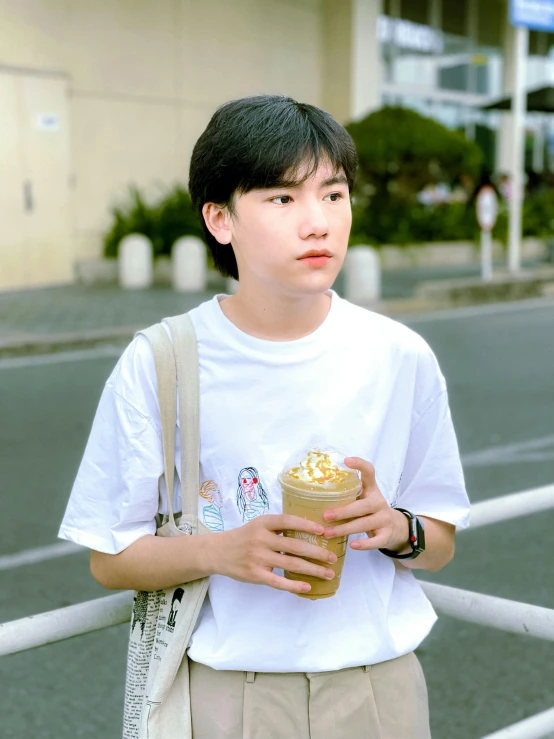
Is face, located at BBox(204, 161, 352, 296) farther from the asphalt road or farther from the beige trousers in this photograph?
the asphalt road

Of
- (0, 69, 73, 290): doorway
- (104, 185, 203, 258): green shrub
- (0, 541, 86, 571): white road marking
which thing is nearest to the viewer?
(0, 541, 86, 571): white road marking

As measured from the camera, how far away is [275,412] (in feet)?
5.67

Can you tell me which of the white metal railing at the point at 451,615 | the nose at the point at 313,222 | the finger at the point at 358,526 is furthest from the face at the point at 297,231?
the white metal railing at the point at 451,615

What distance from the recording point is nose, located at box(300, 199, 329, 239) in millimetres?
1647

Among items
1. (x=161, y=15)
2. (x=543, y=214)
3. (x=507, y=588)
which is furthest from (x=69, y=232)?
(x=507, y=588)

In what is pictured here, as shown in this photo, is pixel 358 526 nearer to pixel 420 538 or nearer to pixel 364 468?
pixel 364 468

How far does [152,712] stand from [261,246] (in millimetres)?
768

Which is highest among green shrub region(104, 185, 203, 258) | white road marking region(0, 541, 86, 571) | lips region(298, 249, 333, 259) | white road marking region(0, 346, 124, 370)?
lips region(298, 249, 333, 259)

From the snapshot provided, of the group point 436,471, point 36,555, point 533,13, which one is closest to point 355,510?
point 436,471

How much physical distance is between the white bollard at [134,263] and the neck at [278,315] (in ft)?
48.0

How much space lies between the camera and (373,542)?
1.60m

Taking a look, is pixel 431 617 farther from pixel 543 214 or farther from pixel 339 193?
pixel 543 214

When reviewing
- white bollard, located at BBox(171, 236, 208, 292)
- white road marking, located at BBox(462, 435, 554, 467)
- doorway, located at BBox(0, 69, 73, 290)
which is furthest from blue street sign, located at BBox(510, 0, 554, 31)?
white road marking, located at BBox(462, 435, 554, 467)

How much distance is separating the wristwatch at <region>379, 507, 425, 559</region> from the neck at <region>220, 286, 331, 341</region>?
354 mm
